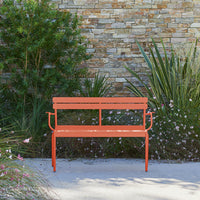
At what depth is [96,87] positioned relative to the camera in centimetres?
552

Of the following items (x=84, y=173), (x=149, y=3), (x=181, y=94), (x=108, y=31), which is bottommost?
(x=84, y=173)

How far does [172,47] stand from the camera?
6.20 m

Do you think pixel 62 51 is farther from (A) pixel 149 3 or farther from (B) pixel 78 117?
(A) pixel 149 3

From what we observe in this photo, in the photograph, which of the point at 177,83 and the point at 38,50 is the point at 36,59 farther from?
the point at 177,83

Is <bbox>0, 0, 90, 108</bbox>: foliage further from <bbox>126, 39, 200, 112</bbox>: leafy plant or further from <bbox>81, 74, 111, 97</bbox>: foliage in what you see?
<bbox>126, 39, 200, 112</bbox>: leafy plant

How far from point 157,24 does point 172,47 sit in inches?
19.9

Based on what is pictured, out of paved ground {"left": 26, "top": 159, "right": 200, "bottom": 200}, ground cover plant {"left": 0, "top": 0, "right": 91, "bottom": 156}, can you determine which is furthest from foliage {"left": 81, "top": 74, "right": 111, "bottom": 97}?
paved ground {"left": 26, "top": 159, "right": 200, "bottom": 200}

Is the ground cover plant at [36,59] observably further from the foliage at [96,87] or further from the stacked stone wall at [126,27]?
the stacked stone wall at [126,27]

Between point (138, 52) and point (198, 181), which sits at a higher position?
point (138, 52)

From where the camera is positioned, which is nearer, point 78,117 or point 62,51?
point 78,117

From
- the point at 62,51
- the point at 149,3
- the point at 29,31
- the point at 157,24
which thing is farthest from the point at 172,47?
the point at 29,31

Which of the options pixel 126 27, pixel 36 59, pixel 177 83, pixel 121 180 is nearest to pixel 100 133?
pixel 121 180

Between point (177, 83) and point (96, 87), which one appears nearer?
point (177, 83)

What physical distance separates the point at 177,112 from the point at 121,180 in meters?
1.78
